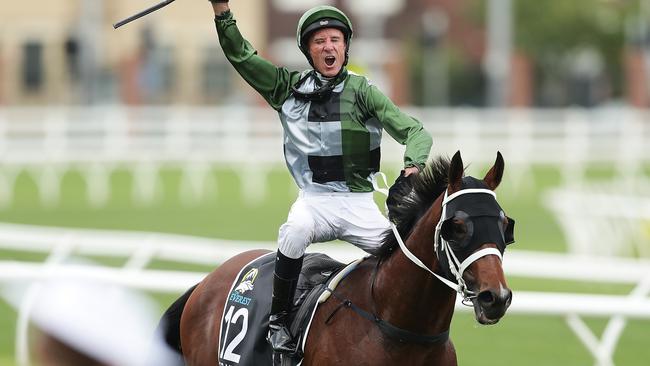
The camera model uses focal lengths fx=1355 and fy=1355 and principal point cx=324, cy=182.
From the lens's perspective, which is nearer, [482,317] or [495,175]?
[482,317]

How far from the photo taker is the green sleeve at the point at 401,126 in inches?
186

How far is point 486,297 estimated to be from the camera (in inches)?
166

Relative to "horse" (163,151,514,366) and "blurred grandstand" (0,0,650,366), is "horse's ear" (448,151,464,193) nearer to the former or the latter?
"horse" (163,151,514,366)

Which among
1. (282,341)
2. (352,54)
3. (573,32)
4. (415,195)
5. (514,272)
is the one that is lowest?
(352,54)

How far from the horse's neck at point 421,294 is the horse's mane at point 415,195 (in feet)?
0.25

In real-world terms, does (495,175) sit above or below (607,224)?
above

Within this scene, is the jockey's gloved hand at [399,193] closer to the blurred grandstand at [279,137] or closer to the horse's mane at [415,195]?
the horse's mane at [415,195]


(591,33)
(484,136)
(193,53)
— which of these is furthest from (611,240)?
(591,33)

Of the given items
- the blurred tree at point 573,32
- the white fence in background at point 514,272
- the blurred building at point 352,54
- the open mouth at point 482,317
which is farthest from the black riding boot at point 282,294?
→ the blurred tree at point 573,32

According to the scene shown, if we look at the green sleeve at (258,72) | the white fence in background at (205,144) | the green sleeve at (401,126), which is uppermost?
the green sleeve at (258,72)

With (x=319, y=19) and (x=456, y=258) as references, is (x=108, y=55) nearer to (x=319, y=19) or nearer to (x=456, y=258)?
(x=319, y=19)

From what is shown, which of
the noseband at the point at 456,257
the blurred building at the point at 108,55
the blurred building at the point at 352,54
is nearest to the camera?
the noseband at the point at 456,257

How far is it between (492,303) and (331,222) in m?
1.05

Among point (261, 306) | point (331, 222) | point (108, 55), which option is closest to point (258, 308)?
point (261, 306)
